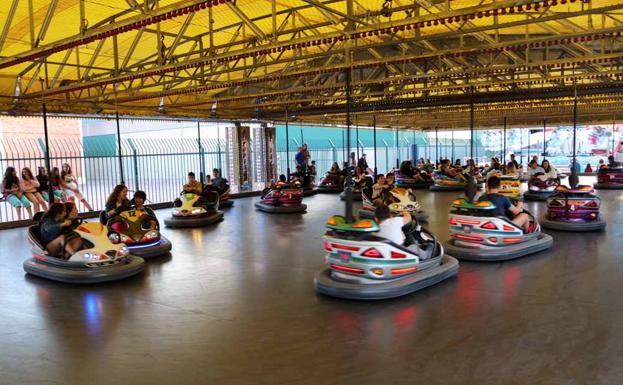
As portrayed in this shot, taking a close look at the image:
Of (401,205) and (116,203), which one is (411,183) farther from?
(116,203)

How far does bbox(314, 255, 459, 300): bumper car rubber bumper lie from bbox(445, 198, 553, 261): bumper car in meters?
0.93

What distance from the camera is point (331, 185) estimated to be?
44.4ft

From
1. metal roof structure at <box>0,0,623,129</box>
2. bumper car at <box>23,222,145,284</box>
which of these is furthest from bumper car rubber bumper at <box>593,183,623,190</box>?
bumper car at <box>23,222,145,284</box>

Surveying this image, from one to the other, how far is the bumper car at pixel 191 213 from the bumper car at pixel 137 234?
5.92ft

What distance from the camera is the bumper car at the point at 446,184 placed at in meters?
13.0

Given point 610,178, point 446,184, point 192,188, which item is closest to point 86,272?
point 192,188

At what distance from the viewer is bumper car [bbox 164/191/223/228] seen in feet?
25.9

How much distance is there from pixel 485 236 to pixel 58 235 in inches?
164

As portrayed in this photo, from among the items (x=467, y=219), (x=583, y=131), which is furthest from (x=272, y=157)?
(x=583, y=131)

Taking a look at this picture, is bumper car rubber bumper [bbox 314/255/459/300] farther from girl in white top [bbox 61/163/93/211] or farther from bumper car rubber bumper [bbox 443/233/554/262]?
girl in white top [bbox 61/163/93/211]

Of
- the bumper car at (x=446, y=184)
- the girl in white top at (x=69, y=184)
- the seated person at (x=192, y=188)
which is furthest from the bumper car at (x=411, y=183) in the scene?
the girl in white top at (x=69, y=184)

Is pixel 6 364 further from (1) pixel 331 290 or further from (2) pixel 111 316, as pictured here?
(1) pixel 331 290

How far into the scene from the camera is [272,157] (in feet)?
49.0

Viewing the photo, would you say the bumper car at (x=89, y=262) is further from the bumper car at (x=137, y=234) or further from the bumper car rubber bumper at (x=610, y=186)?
the bumper car rubber bumper at (x=610, y=186)
